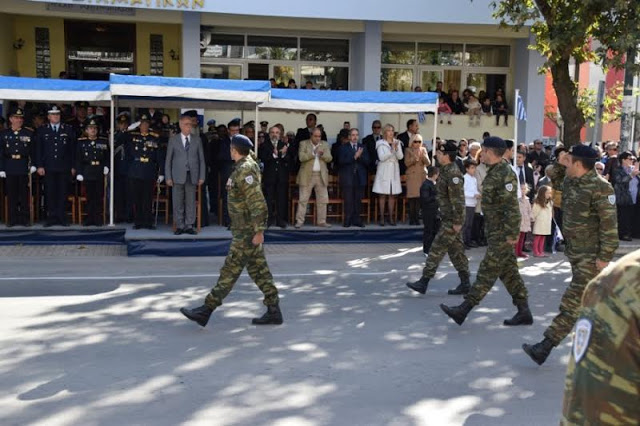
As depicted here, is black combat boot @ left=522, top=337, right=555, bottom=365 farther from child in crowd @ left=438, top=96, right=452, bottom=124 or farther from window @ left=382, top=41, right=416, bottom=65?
window @ left=382, top=41, right=416, bottom=65

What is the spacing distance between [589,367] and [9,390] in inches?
196

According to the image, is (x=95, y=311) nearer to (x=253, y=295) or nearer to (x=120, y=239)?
(x=253, y=295)

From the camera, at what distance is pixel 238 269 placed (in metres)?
7.66

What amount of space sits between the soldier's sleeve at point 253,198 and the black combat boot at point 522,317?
112 inches

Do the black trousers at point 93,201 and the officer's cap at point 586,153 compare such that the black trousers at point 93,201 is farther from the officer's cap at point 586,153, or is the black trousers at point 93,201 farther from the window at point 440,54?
the window at point 440,54

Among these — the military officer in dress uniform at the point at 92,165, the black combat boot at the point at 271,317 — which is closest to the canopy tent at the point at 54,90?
the military officer in dress uniform at the point at 92,165

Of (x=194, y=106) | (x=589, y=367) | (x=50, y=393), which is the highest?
(x=194, y=106)

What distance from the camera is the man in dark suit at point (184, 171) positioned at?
1277 centimetres

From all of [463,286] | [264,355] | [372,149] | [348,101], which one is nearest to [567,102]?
[372,149]

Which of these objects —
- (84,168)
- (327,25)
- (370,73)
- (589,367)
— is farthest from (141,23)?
(589,367)

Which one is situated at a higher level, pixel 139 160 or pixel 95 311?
pixel 139 160

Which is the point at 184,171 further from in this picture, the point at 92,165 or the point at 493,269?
the point at 493,269

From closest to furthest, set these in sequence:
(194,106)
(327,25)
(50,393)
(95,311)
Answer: (50,393) < (95,311) < (194,106) < (327,25)

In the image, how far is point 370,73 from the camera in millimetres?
20422
